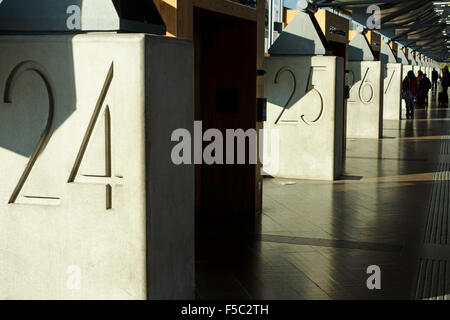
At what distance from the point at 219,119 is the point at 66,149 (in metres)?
4.47

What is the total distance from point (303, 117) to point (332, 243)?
4.94m

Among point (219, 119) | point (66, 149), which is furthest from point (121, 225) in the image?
point (219, 119)

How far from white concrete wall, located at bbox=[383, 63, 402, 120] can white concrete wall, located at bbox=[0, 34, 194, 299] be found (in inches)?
786

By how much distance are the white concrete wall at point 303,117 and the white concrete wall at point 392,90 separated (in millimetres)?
12268

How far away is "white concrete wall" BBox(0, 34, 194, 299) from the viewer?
4586 millimetres

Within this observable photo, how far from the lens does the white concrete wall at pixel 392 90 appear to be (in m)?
24.5

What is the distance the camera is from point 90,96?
467 cm

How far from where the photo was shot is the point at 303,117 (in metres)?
12.1

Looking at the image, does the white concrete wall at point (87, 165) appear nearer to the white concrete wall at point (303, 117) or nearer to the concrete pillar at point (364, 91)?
the white concrete wall at point (303, 117)

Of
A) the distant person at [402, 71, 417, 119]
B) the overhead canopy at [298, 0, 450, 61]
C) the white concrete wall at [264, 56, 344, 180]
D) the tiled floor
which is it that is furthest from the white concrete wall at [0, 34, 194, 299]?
the distant person at [402, 71, 417, 119]
